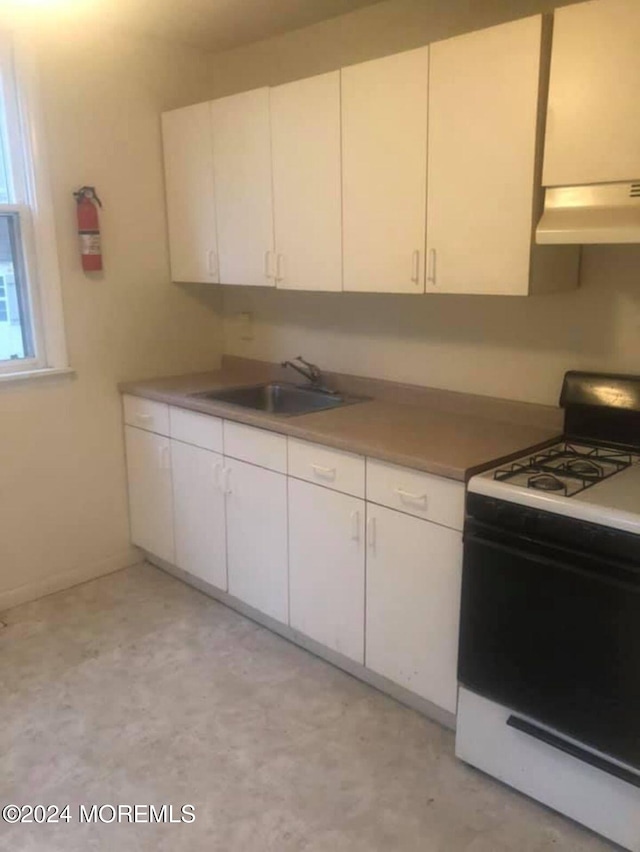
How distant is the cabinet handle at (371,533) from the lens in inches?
90.8

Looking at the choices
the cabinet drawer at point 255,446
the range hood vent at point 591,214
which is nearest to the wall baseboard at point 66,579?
the cabinet drawer at point 255,446

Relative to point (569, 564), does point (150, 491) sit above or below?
below

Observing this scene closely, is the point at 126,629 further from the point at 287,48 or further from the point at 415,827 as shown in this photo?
the point at 287,48

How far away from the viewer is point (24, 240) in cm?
298

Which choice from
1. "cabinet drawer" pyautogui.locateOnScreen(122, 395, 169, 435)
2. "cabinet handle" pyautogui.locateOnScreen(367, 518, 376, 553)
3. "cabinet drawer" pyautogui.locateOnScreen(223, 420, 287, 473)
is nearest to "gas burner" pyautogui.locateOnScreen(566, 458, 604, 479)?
"cabinet handle" pyautogui.locateOnScreen(367, 518, 376, 553)

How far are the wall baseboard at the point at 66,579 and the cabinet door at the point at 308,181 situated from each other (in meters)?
1.63

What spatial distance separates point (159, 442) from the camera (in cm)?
322

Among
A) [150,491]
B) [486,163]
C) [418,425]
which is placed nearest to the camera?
[486,163]

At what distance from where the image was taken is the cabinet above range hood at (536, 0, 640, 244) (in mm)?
1831

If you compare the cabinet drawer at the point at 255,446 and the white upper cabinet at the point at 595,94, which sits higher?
the white upper cabinet at the point at 595,94

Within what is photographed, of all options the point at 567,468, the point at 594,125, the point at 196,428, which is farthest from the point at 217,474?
the point at 594,125

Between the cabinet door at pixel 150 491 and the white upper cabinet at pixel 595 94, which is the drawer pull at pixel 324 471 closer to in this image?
the cabinet door at pixel 150 491

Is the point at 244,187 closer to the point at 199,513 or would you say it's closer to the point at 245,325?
the point at 245,325

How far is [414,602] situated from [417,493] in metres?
0.37
